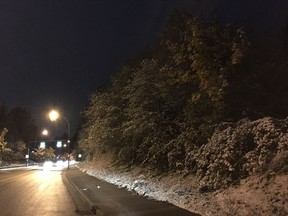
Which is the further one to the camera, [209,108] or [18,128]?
[18,128]

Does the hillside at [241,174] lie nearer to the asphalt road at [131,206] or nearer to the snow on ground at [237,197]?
the snow on ground at [237,197]

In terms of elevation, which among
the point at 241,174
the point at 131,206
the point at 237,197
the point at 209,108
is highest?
the point at 209,108

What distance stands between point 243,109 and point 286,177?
18.8ft

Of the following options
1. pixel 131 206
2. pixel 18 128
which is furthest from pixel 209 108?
pixel 18 128

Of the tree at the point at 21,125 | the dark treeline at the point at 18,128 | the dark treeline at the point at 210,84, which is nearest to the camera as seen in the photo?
the dark treeline at the point at 210,84

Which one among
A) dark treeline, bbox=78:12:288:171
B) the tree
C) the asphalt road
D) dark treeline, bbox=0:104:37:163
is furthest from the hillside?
the tree

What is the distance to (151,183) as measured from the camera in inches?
769

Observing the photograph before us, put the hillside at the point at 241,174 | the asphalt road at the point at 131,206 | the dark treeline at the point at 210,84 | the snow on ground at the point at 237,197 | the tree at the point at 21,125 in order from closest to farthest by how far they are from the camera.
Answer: the snow on ground at the point at 237,197, the hillside at the point at 241,174, the asphalt road at the point at 131,206, the dark treeline at the point at 210,84, the tree at the point at 21,125

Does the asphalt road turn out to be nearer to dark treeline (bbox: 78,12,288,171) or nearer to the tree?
dark treeline (bbox: 78,12,288,171)

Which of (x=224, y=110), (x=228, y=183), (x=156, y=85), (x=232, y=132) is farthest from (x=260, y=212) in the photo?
(x=156, y=85)

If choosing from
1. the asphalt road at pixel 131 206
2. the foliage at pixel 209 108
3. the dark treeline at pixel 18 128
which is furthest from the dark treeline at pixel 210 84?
the dark treeline at pixel 18 128

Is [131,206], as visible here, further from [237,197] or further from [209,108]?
[209,108]

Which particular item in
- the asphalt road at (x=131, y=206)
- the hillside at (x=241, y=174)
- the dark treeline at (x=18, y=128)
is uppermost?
the dark treeline at (x=18, y=128)

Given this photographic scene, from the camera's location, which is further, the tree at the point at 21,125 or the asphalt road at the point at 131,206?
the tree at the point at 21,125
